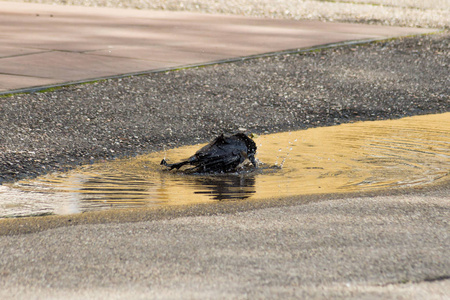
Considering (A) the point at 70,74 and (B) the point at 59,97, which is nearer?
A: (B) the point at 59,97

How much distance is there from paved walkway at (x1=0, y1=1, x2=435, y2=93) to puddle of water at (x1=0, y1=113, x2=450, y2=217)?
2.75 meters

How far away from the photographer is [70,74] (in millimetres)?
8383

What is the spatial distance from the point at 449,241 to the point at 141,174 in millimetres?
2276

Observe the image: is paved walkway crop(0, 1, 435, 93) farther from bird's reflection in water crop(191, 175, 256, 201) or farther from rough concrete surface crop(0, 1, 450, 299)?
bird's reflection in water crop(191, 175, 256, 201)

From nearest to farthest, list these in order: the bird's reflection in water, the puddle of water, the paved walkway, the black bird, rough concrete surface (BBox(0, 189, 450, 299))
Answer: rough concrete surface (BBox(0, 189, 450, 299)) < the puddle of water < the bird's reflection in water < the black bird < the paved walkway

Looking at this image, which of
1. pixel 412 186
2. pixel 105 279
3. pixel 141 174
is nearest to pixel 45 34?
pixel 141 174

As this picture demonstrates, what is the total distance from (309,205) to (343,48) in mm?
7204

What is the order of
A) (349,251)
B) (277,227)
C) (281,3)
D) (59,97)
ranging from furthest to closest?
(281,3) → (59,97) → (277,227) → (349,251)

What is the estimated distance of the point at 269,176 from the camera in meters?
5.25

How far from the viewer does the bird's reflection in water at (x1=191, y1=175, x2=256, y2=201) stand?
4.75 m

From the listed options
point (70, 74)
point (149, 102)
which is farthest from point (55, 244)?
point (70, 74)

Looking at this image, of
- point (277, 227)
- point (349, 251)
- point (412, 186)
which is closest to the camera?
point (349, 251)

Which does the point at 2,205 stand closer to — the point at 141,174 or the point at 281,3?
the point at 141,174

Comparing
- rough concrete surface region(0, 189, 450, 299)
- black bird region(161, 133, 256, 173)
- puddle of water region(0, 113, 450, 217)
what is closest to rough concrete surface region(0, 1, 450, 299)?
rough concrete surface region(0, 189, 450, 299)
